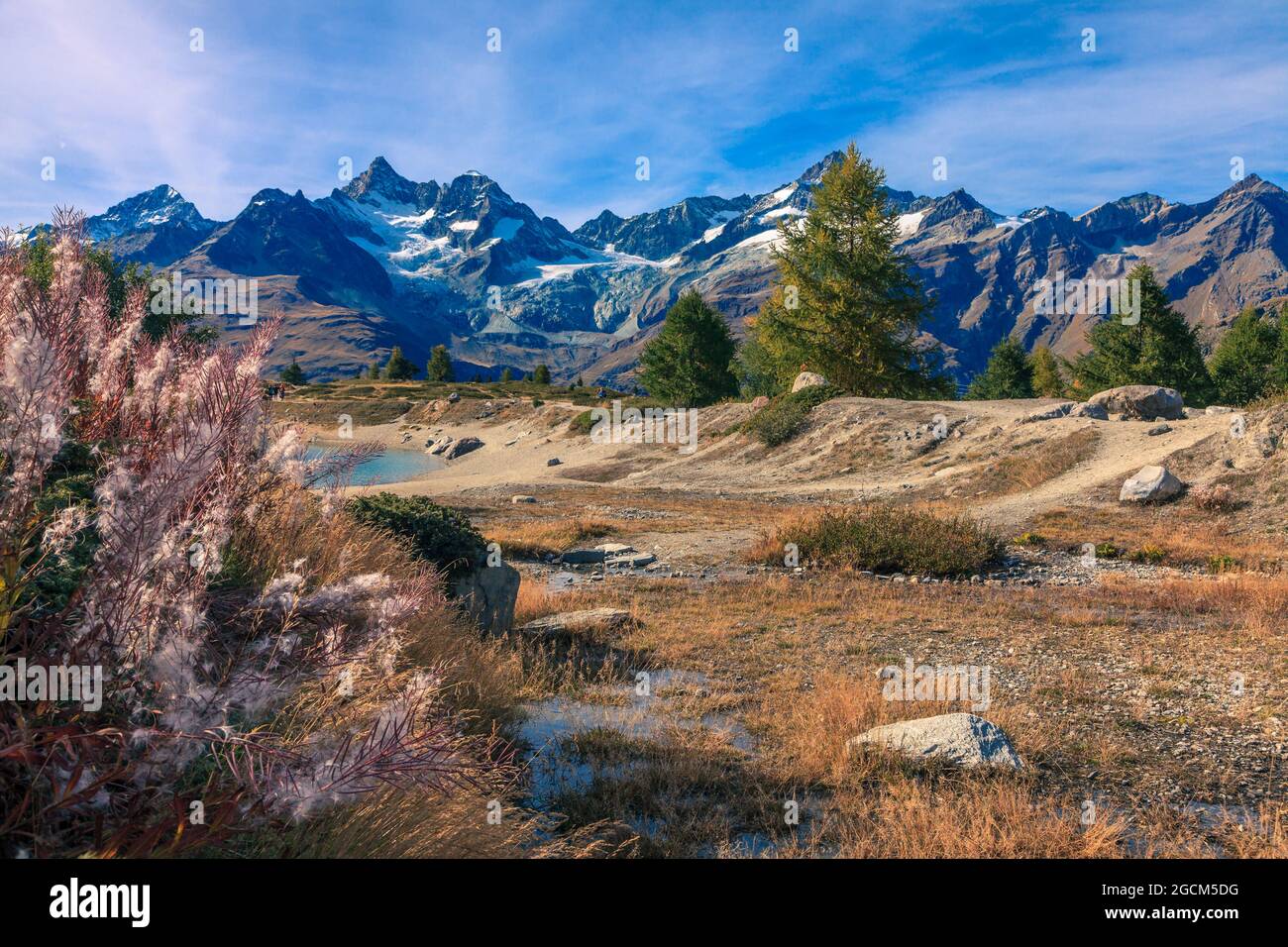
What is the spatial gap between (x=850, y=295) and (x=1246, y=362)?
4104 centimetres

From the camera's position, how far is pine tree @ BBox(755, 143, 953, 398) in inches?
1553

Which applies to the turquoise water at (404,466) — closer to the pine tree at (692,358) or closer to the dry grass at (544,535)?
the pine tree at (692,358)

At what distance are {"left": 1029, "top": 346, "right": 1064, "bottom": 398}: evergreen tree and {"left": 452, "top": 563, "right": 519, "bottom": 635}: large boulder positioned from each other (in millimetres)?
72181

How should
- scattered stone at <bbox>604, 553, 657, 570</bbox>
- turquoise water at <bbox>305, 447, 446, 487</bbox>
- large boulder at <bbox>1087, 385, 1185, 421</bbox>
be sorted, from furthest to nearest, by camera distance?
turquoise water at <bbox>305, 447, 446, 487</bbox>
large boulder at <bbox>1087, 385, 1185, 421</bbox>
scattered stone at <bbox>604, 553, 657, 570</bbox>

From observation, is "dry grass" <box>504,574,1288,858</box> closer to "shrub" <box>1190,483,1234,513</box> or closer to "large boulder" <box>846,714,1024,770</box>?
"large boulder" <box>846,714,1024,770</box>

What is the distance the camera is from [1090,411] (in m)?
30.8

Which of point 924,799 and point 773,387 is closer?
point 924,799

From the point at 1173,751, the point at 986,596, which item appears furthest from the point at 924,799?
the point at 986,596

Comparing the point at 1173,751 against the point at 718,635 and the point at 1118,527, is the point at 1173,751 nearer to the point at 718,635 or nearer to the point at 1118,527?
the point at 718,635

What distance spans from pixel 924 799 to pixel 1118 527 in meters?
16.5

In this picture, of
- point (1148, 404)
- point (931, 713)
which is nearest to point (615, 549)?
point (931, 713)

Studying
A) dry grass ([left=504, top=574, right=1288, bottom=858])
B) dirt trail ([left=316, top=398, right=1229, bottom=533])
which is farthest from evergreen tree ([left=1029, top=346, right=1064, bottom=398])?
dry grass ([left=504, top=574, right=1288, bottom=858])

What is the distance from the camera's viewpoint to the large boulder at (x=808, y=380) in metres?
41.2
